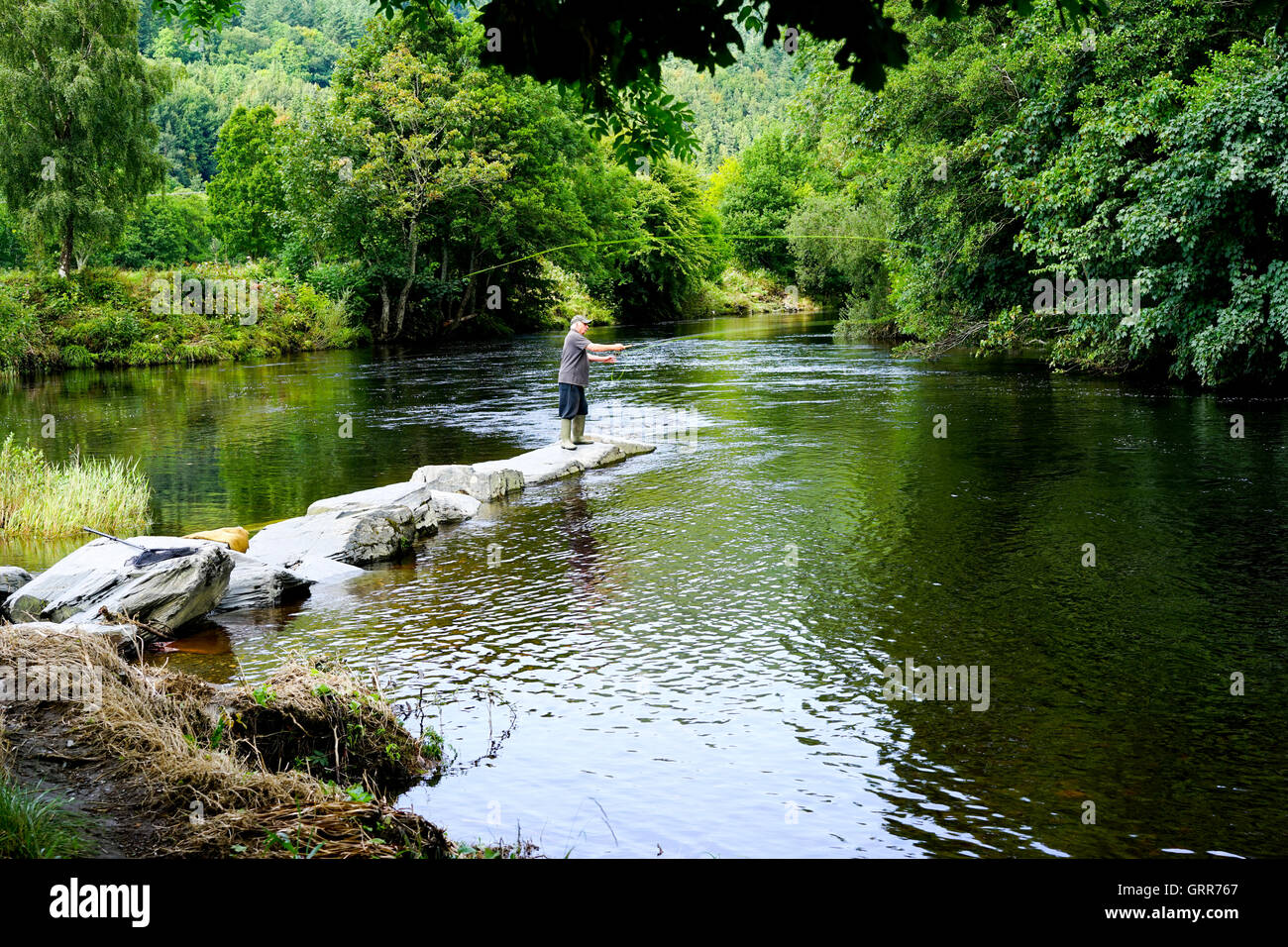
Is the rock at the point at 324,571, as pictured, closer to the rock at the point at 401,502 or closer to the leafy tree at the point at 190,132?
the rock at the point at 401,502

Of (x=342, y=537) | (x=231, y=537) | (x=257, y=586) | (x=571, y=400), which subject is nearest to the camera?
(x=257, y=586)

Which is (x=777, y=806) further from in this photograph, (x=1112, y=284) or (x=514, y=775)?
(x=1112, y=284)

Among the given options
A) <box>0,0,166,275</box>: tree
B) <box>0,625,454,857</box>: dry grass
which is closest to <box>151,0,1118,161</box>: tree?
<box>0,625,454,857</box>: dry grass

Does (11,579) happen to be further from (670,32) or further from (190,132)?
(190,132)

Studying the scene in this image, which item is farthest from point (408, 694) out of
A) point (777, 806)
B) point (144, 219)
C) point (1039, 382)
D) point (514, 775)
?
point (144, 219)

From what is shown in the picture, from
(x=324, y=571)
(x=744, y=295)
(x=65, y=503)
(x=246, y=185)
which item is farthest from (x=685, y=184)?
(x=324, y=571)

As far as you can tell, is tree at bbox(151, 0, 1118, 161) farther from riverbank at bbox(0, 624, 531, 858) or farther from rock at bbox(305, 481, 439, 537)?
rock at bbox(305, 481, 439, 537)

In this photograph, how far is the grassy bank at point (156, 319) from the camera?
36625 millimetres

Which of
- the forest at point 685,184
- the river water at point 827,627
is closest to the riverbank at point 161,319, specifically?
the forest at point 685,184

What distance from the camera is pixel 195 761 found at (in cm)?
525

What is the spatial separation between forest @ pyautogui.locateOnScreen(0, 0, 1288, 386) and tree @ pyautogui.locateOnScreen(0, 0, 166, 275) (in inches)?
4.2

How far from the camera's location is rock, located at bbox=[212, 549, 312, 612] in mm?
10031

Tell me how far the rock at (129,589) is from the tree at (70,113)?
120 feet

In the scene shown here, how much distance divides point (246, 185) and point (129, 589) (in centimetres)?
8231
